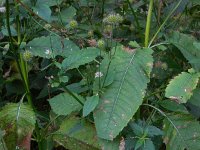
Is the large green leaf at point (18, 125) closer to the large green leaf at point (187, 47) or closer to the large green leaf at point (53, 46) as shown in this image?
the large green leaf at point (53, 46)

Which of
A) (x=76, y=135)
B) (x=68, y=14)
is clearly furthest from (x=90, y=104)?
(x=68, y=14)

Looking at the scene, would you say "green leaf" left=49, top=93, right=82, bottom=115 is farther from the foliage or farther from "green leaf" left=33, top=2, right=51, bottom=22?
"green leaf" left=33, top=2, right=51, bottom=22

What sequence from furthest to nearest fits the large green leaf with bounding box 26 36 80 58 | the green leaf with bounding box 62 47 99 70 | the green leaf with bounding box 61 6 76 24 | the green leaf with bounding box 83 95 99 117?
the green leaf with bounding box 61 6 76 24 < the large green leaf with bounding box 26 36 80 58 < the green leaf with bounding box 62 47 99 70 < the green leaf with bounding box 83 95 99 117

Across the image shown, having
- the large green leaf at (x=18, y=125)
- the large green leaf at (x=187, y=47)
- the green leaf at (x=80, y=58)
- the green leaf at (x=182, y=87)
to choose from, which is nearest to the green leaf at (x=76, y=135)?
the large green leaf at (x=18, y=125)

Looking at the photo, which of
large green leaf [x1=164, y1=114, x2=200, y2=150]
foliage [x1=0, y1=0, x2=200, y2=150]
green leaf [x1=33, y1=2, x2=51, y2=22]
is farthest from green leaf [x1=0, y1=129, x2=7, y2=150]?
large green leaf [x1=164, y1=114, x2=200, y2=150]

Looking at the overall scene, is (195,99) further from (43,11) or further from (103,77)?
(43,11)

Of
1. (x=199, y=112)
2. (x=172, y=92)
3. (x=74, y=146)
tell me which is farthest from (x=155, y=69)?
(x=74, y=146)
